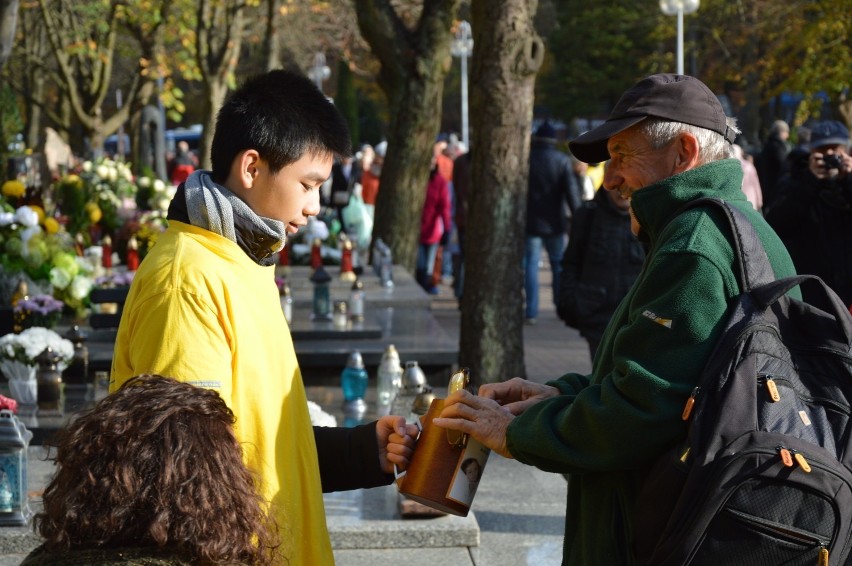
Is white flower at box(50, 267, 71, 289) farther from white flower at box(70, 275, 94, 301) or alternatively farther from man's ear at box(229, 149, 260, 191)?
man's ear at box(229, 149, 260, 191)

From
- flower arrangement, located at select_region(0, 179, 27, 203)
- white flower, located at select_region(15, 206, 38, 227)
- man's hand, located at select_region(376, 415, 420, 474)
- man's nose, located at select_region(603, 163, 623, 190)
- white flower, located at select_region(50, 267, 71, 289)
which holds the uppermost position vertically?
man's nose, located at select_region(603, 163, 623, 190)

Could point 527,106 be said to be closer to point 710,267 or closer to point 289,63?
point 710,267

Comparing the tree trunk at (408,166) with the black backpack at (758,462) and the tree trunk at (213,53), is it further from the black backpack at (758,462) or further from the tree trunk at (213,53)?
the black backpack at (758,462)

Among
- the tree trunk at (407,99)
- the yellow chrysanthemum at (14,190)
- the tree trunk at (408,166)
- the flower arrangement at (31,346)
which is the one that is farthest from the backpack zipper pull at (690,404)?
the tree trunk at (408,166)

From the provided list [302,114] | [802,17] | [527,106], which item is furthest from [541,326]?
[802,17]

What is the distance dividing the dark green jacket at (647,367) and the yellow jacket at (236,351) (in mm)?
467

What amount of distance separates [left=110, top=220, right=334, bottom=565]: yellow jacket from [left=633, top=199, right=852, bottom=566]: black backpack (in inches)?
28.8

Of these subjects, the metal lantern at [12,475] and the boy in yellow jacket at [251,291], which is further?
the metal lantern at [12,475]

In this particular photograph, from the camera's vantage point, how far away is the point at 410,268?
50.7 feet

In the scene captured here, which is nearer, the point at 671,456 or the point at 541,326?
the point at 671,456

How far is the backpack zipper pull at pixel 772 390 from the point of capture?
7.99 feet

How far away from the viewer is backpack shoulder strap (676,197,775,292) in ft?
8.30

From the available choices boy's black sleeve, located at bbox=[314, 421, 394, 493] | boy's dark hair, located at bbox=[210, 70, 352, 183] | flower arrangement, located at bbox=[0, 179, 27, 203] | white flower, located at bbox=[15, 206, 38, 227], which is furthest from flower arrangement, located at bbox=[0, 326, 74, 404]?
flower arrangement, located at bbox=[0, 179, 27, 203]

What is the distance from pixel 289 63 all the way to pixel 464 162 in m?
36.7
